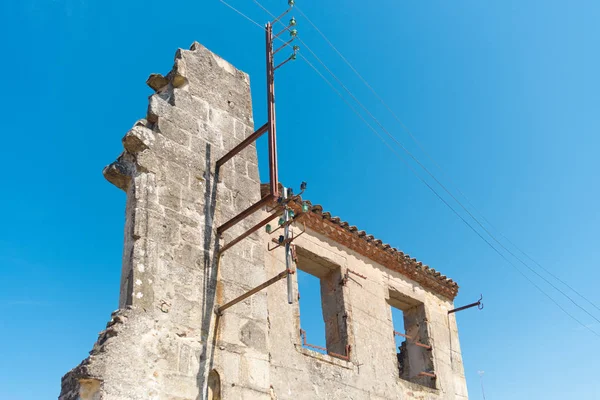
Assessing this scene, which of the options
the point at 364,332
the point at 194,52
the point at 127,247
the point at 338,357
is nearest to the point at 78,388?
the point at 127,247

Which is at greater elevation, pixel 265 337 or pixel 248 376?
pixel 265 337

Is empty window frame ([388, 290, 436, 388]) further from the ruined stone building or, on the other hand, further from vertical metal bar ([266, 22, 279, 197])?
vertical metal bar ([266, 22, 279, 197])

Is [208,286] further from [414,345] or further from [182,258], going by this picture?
[414,345]

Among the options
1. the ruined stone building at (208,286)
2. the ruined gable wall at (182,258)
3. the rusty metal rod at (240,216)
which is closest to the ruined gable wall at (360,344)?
the ruined stone building at (208,286)

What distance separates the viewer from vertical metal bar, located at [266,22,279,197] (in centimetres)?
561

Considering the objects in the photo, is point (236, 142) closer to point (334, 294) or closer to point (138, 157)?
point (138, 157)

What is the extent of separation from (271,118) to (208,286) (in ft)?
5.47

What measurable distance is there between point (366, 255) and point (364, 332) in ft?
4.26

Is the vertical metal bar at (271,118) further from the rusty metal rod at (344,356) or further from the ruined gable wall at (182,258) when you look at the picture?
the rusty metal rod at (344,356)

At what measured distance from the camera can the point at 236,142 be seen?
6680mm

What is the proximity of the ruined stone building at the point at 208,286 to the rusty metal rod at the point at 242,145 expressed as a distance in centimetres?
10

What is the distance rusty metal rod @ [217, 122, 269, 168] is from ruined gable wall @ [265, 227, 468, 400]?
6.24ft

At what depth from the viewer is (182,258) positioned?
5496 mm

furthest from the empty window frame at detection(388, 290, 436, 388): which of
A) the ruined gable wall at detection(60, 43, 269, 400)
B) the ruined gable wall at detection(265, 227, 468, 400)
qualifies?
the ruined gable wall at detection(60, 43, 269, 400)
